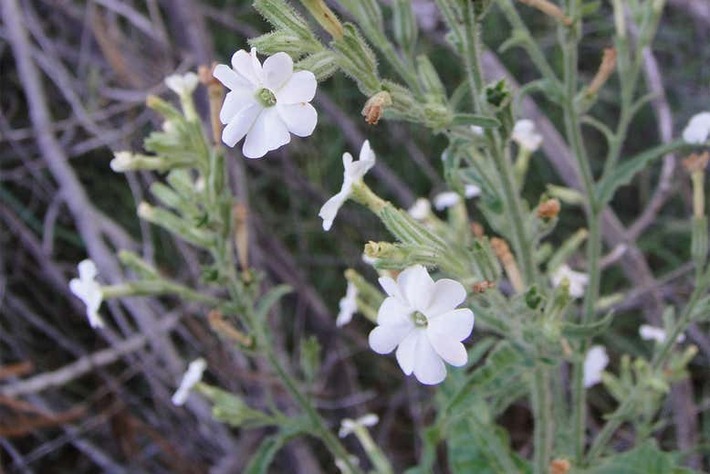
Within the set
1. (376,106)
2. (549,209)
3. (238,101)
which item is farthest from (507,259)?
(238,101)

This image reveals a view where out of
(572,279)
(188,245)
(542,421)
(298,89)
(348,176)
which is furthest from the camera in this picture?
(188,245)

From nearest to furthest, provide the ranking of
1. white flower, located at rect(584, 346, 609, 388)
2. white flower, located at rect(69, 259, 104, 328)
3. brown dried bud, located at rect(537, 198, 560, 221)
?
brown dried bud, located at rect(537, 198, 560, 221) → white flower, located at rect(69, 259, 104, 328) → white flower, located at rect(584, 346, 609, 388)

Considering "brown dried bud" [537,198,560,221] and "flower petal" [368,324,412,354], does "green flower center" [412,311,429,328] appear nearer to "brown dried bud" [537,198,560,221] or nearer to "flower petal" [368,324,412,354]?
"flower petal" [368,324,412,354]

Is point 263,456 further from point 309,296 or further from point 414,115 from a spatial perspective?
point 309,296

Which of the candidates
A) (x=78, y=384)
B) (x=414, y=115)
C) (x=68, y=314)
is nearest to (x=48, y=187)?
(x=68, y=314)

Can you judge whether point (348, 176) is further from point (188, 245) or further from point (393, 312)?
point (188, 245)

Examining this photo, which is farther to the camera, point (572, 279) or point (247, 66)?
point (572, 279)

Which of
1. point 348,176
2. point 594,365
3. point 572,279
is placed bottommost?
point 594,365

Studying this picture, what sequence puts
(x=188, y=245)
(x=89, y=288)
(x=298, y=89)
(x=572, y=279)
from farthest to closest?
(x=188, y=245) → (x=572, y=279) → (x=89, y=288) → (x=298, y=89)

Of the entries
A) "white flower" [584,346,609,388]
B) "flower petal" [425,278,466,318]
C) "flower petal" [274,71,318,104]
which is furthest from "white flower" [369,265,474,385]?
"white flower" [584,346,609,388]
